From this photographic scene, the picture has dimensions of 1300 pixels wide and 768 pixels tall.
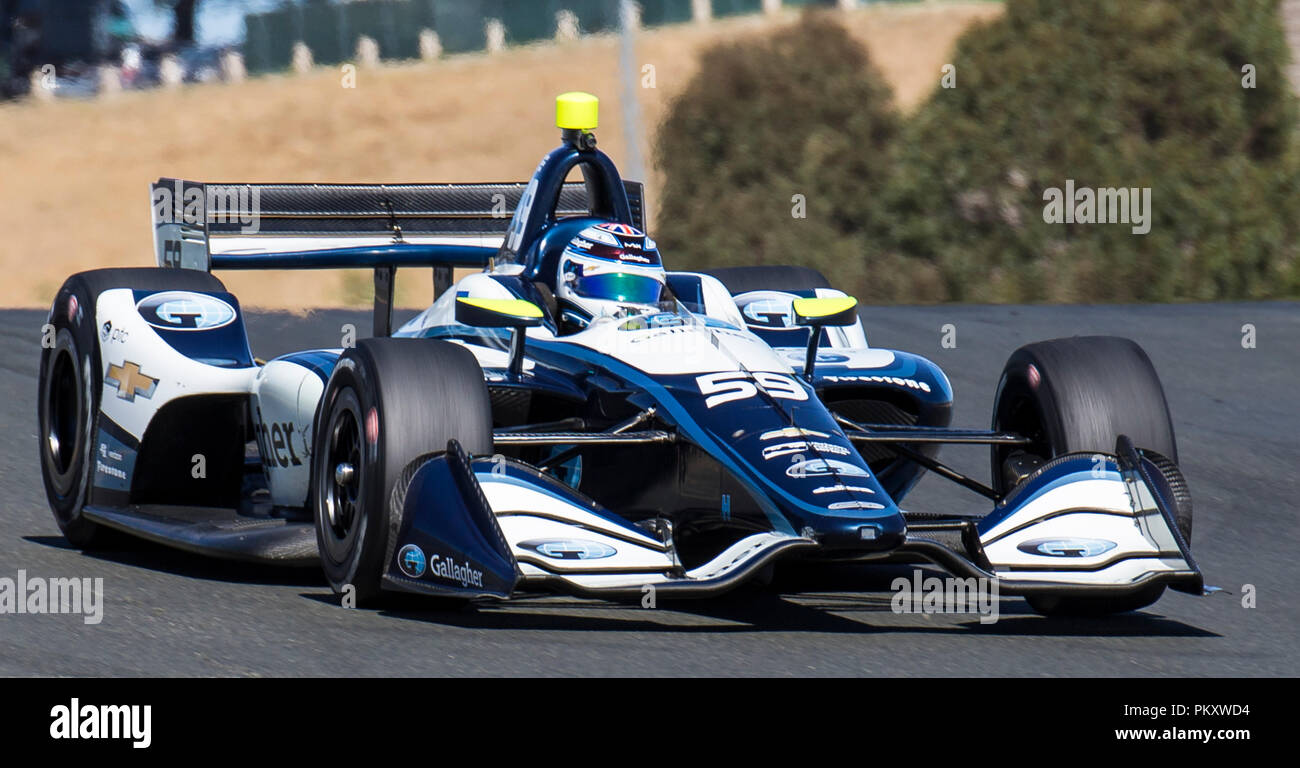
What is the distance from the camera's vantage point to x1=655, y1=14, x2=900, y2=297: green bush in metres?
24.0

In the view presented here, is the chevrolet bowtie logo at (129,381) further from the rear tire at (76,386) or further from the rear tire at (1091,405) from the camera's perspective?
the rear tire at (1091,405)

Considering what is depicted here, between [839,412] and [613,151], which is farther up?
[613,151]

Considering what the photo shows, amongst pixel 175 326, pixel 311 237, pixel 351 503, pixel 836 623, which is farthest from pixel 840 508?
pixel 311 237

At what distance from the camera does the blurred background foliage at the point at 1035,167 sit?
22.8 meters

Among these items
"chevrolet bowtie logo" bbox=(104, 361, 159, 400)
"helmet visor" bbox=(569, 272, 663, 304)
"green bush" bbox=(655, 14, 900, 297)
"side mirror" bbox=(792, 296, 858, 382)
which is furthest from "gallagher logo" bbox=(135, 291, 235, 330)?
"green bush" bbox=(655, 14, 900, 297)

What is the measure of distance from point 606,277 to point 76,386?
216cm

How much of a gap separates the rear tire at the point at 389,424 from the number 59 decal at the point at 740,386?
644 millimetres

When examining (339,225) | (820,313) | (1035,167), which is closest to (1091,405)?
(820,313)

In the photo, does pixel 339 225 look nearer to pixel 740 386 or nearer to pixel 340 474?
pixel 340 474

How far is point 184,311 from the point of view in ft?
23.4

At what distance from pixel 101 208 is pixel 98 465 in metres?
26.1

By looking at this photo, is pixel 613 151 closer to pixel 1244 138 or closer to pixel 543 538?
pixel 1244 138

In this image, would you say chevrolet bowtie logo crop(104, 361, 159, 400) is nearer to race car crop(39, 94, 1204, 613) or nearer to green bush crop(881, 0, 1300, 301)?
race car crop(39, 94, 1204, 613)
